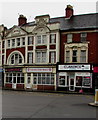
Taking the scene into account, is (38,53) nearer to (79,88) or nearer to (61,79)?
(61,79)

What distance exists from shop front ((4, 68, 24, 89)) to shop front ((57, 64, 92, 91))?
22.5 feet

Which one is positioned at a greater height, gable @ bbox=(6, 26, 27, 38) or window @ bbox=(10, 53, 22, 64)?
gable @ bbox=(6, 26, 27, 38)

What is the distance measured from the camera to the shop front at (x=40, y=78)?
29.5 metres

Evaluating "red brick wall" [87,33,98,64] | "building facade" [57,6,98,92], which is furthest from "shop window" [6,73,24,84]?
"red brick wall" [87,33,98,64]

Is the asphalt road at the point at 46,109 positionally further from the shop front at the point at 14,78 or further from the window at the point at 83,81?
the shop front at the point at 14,78

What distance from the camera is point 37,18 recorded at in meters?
32.2

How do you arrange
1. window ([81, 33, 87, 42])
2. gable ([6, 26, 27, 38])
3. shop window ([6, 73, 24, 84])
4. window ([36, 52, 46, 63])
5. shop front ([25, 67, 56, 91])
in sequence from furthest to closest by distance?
gable ([6, 26, 27, 38]), shop window ([6, 73, 24, 84]), window ([36, 52, 46, 63]), shop front ([25, 67, 56, 91]), window ([81, 33, 87, 42])

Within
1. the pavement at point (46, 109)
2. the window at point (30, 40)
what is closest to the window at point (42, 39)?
the window at point (30, 40)

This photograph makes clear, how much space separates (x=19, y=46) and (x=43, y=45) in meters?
4.78

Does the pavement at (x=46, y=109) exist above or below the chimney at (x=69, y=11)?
below

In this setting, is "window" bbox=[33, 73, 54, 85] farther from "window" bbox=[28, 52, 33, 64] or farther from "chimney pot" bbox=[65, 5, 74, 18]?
"chimney pot" bbox=[65, 5, 74, 18]

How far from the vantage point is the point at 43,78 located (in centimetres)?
3033

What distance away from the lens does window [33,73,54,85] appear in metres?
29.7

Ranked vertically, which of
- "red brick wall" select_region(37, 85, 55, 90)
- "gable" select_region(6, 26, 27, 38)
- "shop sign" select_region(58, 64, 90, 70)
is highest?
"gable" select_region(6, 26, 27, 38)
